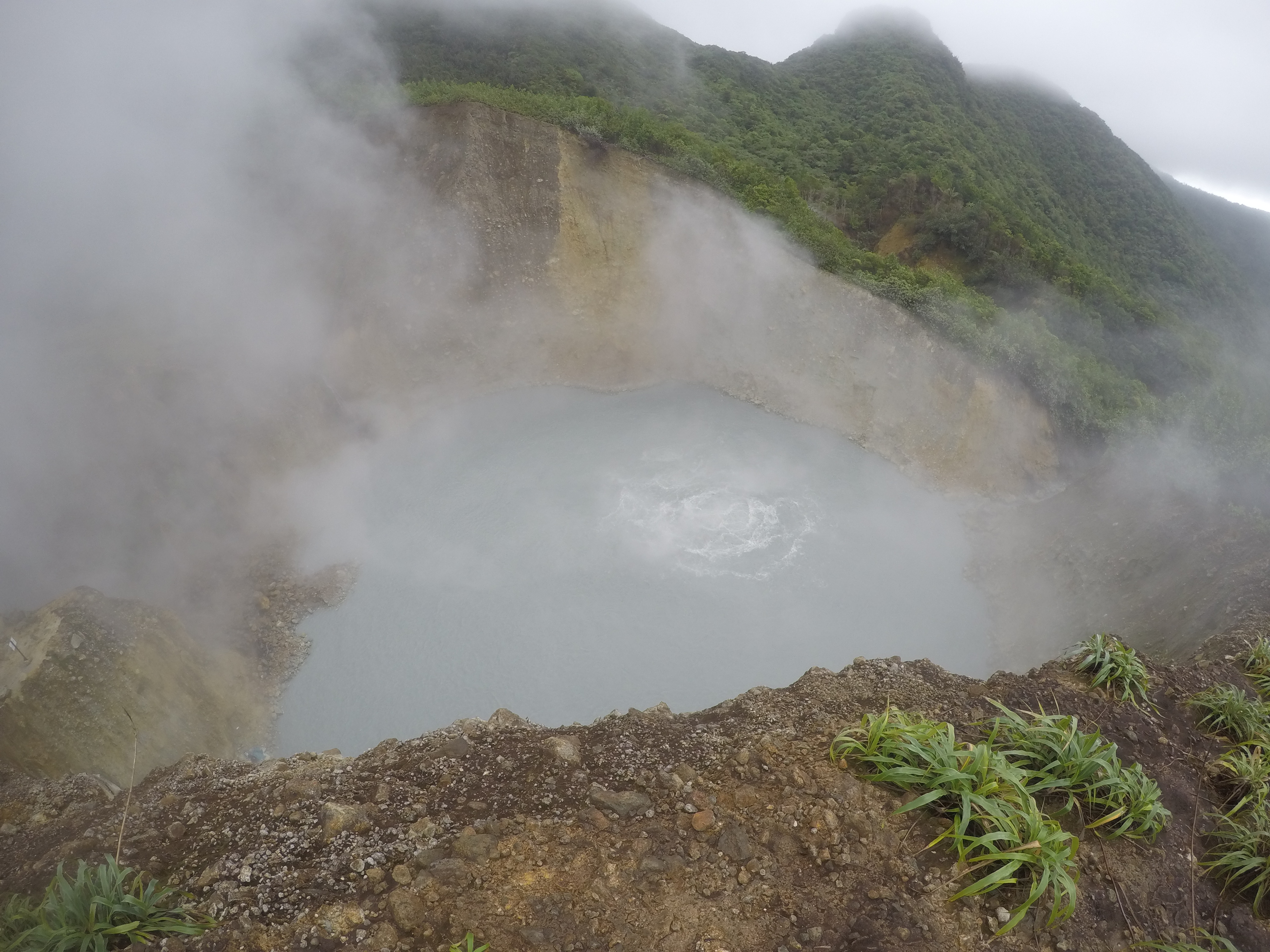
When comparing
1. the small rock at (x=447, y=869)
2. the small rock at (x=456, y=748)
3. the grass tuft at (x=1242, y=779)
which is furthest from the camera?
the small rock at (x=456, y=748)

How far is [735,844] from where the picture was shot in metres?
4.62

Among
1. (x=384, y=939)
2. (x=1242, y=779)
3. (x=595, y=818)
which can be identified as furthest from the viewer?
(x=1242, y=779)

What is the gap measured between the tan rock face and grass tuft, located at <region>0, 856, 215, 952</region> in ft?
21.5

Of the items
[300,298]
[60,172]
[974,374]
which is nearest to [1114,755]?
[974,374]

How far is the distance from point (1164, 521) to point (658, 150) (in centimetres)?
1696

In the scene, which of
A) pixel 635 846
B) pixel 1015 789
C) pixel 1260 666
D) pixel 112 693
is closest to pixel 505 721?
pixel 635 846

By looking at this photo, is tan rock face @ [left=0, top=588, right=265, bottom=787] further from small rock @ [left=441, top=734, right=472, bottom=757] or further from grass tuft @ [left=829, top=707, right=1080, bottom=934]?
grass tuft @ [left=829, top=707, right=1080, bottom=934]

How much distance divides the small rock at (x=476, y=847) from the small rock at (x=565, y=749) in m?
0.90

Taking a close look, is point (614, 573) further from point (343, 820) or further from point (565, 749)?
point (343, 820)

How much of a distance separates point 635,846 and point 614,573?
8926 millimetres

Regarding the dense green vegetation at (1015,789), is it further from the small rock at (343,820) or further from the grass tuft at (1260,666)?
the small rock at (343,820)

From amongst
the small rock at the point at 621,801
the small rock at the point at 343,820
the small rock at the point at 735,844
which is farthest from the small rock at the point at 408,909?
the small rock at the point at 735,844

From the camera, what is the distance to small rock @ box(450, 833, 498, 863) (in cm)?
454

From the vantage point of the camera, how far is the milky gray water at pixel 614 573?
1135 cm
